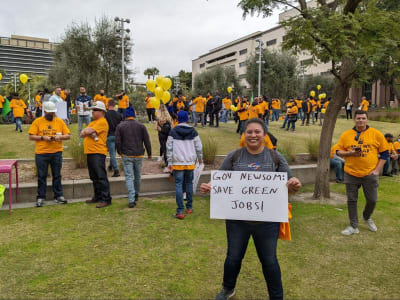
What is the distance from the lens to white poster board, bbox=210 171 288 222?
9.23 ft

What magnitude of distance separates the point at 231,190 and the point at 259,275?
4.99 feet

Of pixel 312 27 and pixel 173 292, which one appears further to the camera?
pixel 312 27

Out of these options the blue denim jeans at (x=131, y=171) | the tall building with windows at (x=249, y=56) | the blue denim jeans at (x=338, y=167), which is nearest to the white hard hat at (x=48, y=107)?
the blue denim jeans at (x=131, y=171)

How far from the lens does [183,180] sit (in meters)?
6.14

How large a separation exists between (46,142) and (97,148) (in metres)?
0.97

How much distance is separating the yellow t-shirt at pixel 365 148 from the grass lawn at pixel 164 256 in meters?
1.07

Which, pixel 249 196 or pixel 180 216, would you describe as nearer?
pixel 249 196

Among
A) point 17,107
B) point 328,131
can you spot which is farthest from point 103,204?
point 17,107

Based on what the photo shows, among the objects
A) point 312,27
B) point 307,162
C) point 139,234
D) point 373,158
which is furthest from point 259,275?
point 307,162

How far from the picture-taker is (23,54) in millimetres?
169250

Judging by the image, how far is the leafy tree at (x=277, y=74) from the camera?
4419 centimetres

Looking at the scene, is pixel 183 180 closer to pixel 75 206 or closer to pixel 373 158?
pixel 75 206

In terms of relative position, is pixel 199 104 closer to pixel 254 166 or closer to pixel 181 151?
pixel 181 151

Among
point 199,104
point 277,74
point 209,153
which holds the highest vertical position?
point 277,74
